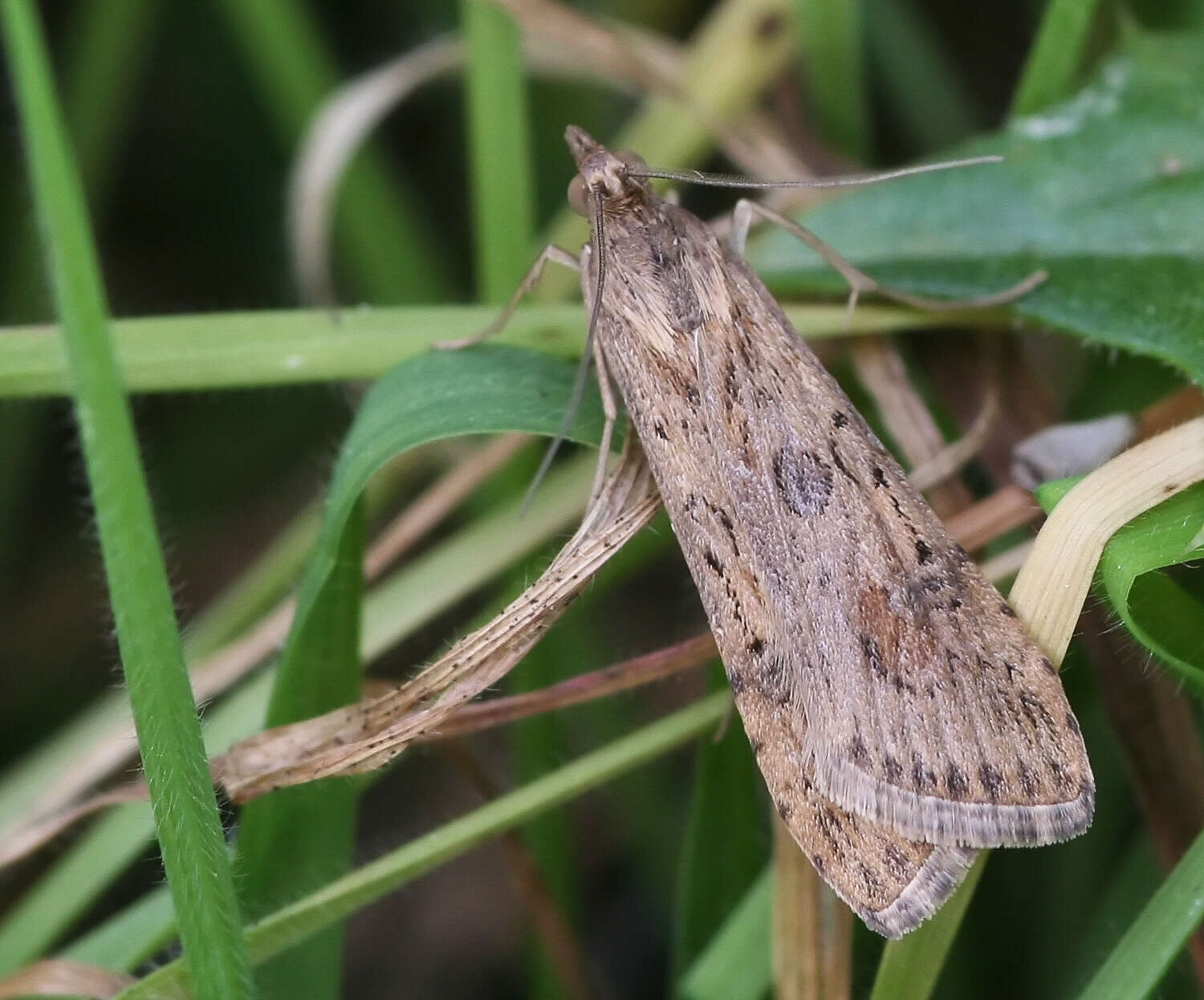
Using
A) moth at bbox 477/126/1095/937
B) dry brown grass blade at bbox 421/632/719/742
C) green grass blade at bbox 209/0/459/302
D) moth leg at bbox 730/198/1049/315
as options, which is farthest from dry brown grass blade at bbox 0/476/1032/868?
green grass blade at bbox 209/0/459/302

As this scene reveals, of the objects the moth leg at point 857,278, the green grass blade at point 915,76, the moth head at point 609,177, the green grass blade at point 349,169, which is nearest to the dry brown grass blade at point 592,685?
the moth leg at point 857,278

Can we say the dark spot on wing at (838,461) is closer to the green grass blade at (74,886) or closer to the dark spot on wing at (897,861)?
the dark spot on wing at (897,861)

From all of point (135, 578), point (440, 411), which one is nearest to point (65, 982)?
point (135, 578)

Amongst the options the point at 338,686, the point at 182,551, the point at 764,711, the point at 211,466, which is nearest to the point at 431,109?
the point at 211,466

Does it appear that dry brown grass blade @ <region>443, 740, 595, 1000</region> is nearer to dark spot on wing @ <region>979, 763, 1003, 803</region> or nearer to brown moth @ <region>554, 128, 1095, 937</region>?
brown moth @ <region>554, 128, 1095, 937</region>

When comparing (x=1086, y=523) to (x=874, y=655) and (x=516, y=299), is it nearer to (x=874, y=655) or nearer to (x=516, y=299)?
(x=874, y=655)

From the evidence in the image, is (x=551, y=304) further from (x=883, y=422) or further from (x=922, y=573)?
(x=922, y=573)
